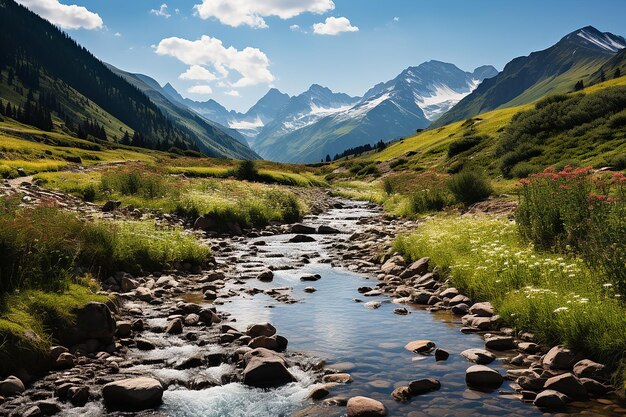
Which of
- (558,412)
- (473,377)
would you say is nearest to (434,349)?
(473,377)

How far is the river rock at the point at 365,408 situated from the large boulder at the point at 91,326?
540 centimetres

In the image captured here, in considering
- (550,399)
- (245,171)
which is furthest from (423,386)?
(245,171)

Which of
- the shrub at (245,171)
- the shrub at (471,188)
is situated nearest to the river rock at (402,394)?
the shrub at (471,188)

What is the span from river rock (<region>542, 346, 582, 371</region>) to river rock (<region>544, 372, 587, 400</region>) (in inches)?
27.6

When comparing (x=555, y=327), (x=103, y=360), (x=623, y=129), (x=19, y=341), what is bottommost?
(x=103, y=360)

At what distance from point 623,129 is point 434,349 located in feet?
139

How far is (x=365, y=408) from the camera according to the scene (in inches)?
279

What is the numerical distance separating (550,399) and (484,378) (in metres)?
1.12

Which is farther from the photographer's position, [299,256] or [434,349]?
[299,256]

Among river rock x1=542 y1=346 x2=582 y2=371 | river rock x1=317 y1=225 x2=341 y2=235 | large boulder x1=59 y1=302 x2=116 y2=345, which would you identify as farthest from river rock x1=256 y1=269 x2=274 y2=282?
river rock x1=317 y1=225 x2=341 y2=235

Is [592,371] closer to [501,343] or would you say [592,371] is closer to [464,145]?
[501,343]

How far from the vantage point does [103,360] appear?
28.9 feet

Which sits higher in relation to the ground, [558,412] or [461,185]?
[461,185]

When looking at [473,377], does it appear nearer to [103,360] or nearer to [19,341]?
[103,360]
